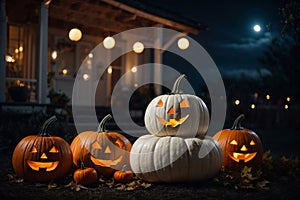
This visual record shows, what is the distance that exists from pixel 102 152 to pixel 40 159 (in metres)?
0.76

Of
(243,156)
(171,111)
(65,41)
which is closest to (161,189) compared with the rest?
(171,111)

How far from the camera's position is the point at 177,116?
171 inches

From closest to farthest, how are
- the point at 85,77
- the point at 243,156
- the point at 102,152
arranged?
the point at 102,152, the point at 243,156, the point at 85,77

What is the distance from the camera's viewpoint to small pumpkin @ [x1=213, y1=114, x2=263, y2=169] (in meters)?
4.95

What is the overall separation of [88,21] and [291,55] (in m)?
7.59

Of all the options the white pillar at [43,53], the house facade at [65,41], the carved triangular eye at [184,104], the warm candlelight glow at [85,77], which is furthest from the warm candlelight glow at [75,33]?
the carved triangular eye at [184,104]

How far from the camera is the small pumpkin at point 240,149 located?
4945 mm

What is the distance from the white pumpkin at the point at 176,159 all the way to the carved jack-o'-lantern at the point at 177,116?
4.6 inches

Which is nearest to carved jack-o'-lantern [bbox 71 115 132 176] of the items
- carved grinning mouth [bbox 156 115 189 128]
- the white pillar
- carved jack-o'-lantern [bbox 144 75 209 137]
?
carved jack-o'-lantern [bbox 144 75 209 137]

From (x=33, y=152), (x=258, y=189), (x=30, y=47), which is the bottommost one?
(x=258, y=189)

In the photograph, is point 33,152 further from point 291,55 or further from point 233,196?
point 291,55

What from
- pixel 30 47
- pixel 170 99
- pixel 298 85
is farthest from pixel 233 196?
pixel 298 85

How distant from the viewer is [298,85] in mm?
13383

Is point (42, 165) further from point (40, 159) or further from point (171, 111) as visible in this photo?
point (171, 111)
